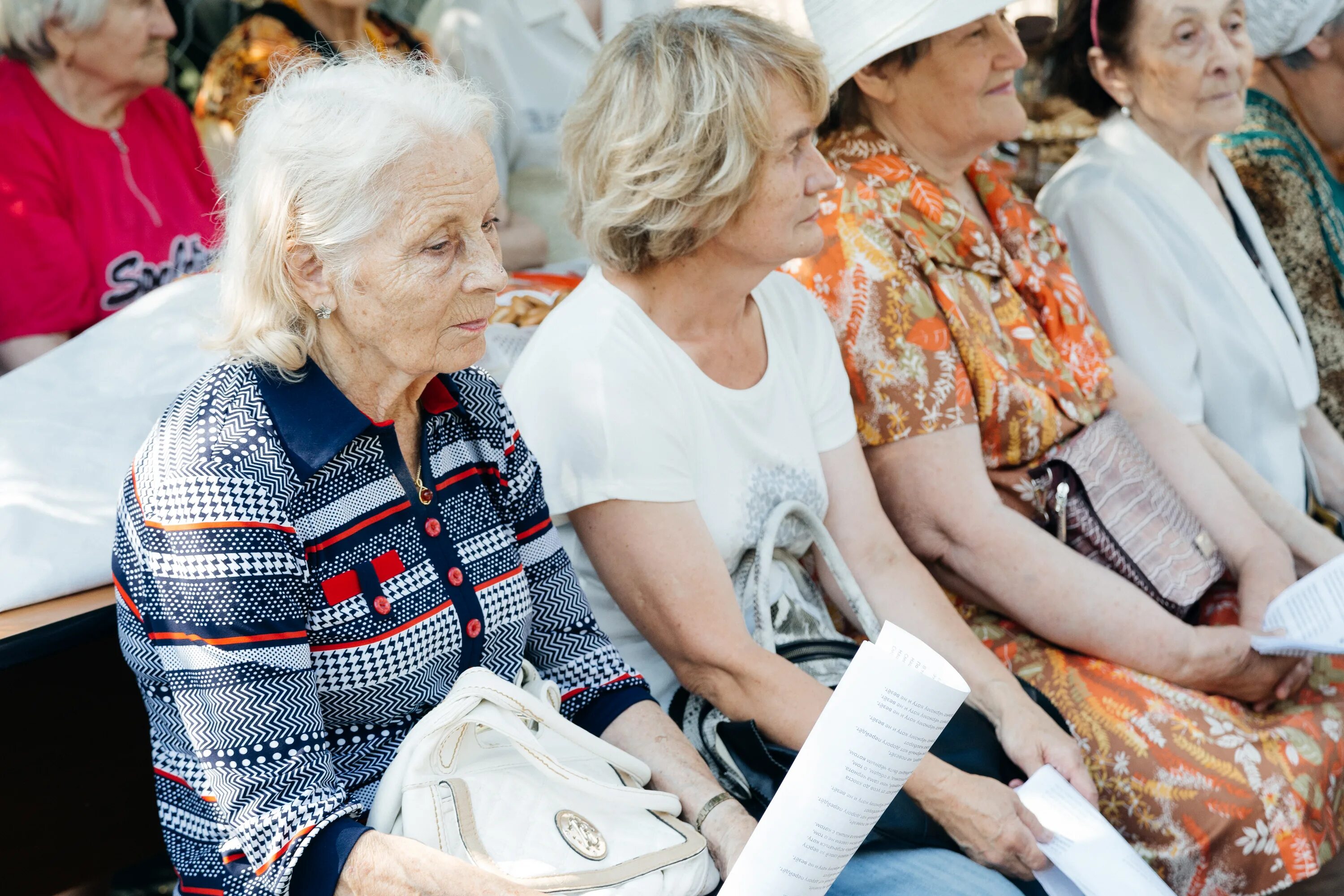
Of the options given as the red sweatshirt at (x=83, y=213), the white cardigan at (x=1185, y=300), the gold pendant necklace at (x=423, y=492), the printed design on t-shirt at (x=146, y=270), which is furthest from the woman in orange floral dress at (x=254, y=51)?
the white cardigan at (x=1185, y=300)

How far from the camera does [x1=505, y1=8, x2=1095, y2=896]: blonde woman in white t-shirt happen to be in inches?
72.9

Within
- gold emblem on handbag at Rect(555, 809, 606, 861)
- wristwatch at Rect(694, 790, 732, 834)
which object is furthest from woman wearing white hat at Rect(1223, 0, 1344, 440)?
gold emblem on handbag at Rect(555, 809, 606, 861)

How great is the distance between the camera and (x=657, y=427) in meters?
1.91

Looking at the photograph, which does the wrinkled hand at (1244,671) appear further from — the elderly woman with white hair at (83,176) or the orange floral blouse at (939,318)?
the elderly woman with white hair at (83,176)

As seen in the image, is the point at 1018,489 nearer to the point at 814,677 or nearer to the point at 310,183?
the point at 814,677

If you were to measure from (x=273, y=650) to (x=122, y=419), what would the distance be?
743 mm

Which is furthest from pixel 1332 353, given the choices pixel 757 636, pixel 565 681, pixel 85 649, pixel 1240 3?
pixel 85 649

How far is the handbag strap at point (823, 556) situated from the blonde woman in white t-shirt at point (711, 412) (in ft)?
0.15

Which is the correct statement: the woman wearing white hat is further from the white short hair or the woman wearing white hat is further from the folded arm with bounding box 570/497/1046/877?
the white short hair

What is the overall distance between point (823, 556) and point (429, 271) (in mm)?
901

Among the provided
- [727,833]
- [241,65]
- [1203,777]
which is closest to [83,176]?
[241,65]

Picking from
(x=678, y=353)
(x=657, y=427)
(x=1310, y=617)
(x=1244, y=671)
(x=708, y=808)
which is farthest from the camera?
(x=1244, y=671)

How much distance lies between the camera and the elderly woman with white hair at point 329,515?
137 cm

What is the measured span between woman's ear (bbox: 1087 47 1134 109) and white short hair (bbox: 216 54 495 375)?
220cm
